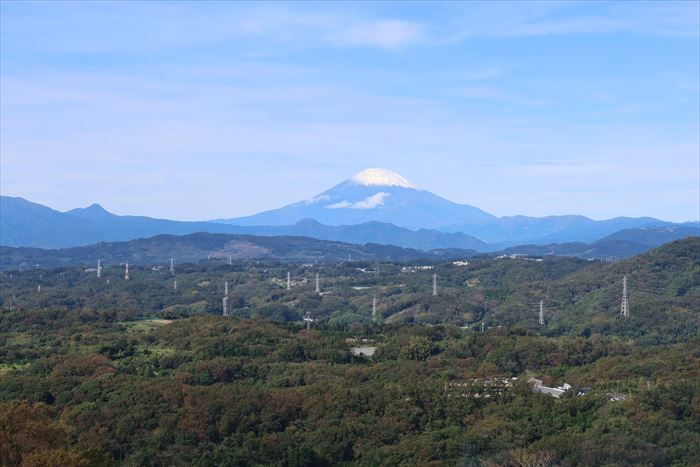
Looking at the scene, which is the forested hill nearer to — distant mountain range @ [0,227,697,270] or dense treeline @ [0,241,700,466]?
distant mountain range @ [0,227,697,270]

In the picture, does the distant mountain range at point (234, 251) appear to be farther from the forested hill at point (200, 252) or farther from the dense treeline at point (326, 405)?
Answer: the dense treeline at point (326, 405)

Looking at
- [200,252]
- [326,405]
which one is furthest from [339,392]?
[200,252]

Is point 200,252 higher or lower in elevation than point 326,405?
higher

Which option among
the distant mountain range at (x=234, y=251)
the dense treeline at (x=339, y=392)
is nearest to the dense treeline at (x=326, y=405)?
the dense treeline at (x=339, y=392)

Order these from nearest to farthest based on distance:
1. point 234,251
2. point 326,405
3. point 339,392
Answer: point 326,405, point 339,392, point 234,251

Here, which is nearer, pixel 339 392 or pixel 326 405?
pixel 326 405

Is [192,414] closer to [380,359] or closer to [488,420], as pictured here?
[488,420]

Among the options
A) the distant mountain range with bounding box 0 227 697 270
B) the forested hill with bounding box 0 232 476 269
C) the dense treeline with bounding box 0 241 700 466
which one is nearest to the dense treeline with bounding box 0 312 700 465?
the dense treeline with bounding box 0 241 700 466

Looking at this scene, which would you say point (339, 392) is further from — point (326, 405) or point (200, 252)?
point (200, 252)
